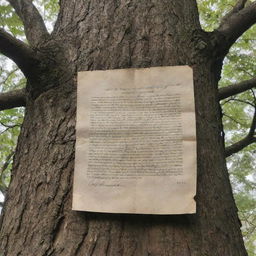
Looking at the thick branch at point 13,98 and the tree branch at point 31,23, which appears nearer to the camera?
the thick branch at point 13,98

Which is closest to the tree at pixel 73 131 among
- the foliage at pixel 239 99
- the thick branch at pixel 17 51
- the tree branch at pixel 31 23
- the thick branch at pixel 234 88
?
the thick branch at pixel 17 51

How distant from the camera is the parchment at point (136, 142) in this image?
1147 mm

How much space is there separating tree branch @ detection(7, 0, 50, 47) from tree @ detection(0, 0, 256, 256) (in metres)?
0.24

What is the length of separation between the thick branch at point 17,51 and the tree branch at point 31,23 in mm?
479

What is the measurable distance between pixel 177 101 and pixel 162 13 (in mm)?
603

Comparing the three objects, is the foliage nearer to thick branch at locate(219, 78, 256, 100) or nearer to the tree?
thick branch at locate(219, 78, 256, 100)

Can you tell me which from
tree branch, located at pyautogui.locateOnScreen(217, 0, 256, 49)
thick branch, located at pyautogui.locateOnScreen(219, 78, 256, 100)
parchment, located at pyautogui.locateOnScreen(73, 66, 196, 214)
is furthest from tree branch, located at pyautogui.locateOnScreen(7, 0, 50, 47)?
thick branch, located at pyautogui.locateOnScreen(219, 78, 256, 100)

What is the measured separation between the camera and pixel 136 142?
1220 mm

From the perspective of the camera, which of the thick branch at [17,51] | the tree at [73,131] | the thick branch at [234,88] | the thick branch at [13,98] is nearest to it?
the tree at [73,131]

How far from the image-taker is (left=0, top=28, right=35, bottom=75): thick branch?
132cm

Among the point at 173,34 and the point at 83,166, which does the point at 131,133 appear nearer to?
the point at 83,166

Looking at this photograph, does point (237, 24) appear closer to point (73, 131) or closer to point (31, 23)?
point (73, 131)

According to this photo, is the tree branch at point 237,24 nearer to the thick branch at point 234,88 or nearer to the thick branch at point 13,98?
the thick branch at point 234,88

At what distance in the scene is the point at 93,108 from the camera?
1.31m
